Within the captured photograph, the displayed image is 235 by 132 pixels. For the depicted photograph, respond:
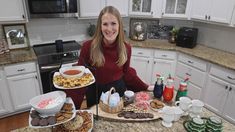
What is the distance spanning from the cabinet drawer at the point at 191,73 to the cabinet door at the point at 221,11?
0.81 meters

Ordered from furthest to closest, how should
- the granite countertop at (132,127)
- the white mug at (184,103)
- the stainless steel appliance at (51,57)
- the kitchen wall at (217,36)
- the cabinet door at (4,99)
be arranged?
the kitchen wall at (217,36) → the stainless steel appliance at (51,57) → the cabinet door at (4,99) → the white mug at (184,103) → the granite countertop at (132,127)

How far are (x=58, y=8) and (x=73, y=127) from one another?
201cm

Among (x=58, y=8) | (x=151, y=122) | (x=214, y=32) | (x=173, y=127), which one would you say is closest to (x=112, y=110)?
(x=151, y=122)

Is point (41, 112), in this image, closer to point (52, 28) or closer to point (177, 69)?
point (52, 28)

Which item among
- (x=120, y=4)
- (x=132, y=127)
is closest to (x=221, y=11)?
(x=120, y=4)

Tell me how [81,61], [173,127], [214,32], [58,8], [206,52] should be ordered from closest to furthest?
[173,127] < [81,61] < [58,8] < [206,52] < [214,32]

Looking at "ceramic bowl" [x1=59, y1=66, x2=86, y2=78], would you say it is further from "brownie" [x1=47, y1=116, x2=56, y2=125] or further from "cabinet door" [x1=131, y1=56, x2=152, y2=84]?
"cabinet door" [x1=131, y1=56, x2=152, y2=84]

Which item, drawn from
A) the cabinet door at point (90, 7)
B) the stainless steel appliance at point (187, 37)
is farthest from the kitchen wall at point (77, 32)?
the cabinet door at point (90, 7)

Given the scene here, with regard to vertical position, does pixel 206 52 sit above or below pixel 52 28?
below

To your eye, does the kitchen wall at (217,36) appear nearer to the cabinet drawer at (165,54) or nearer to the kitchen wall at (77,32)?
the kitchen wall at (77,32)

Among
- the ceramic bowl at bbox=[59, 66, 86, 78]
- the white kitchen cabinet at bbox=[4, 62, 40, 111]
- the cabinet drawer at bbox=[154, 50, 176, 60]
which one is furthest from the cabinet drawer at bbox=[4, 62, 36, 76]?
the cabinet drawer at bbox=[154, 50, 176, 60]

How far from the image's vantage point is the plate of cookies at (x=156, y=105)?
4.34 ft

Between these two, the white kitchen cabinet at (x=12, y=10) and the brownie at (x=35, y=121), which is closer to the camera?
the brownie at (x=35, y=121)

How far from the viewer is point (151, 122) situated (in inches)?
48.7
